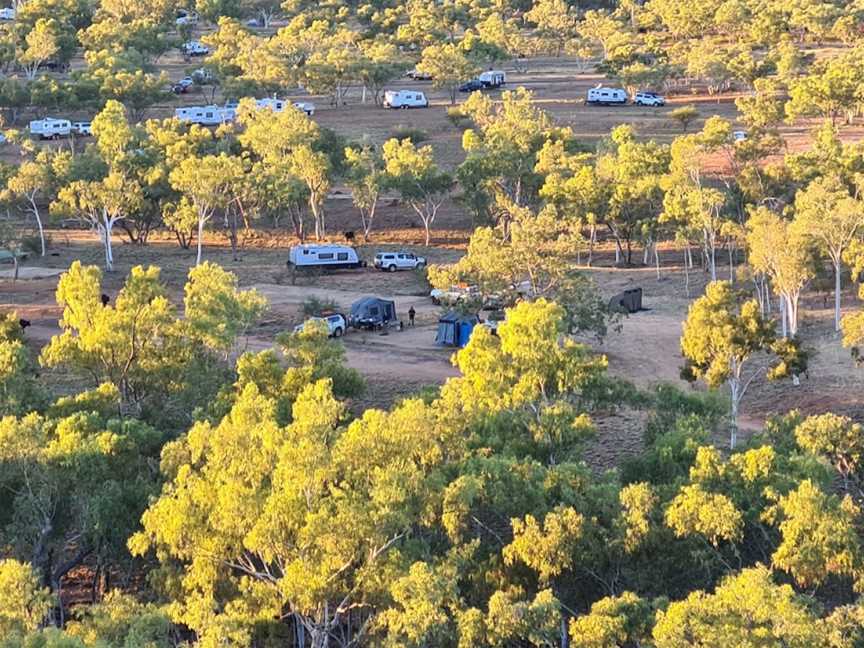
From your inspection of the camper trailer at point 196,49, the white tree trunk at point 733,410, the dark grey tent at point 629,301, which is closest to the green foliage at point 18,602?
the white tree trunk at point 733,410

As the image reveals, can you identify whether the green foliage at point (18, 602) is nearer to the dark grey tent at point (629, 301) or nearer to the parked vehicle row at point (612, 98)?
the dark grey tent at point (629, 301)

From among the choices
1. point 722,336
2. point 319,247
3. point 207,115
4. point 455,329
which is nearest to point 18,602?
point 722,336

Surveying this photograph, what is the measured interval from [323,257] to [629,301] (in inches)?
573

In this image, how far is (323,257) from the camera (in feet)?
171

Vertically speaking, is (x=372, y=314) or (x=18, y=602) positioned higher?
(x=372, y=314)

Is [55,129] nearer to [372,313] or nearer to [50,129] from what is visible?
[50,129]

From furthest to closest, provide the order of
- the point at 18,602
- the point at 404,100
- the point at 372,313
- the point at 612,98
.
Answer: the point at 404,100
the point at 612,98
the point at 372,313
the point at 18,602

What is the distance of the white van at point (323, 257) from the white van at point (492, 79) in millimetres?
39227

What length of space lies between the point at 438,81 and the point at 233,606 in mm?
68333

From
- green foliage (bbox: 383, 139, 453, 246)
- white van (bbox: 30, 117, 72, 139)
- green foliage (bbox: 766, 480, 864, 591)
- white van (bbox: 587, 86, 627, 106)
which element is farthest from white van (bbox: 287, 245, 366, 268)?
white van (bbox: 587, 86, 627, 106)

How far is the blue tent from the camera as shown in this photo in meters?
39.0

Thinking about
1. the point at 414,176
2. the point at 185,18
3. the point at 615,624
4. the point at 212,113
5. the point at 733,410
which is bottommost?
the point at 615,624

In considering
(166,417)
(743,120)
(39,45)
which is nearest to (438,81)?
(743,120)

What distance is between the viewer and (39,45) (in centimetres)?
9019
